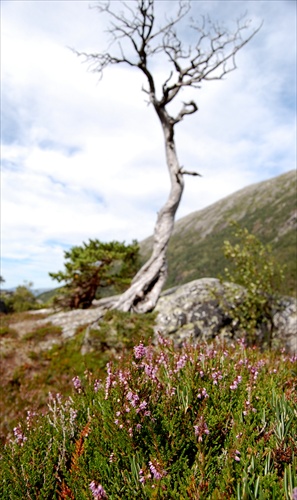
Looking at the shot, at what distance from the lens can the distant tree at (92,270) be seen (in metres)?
18.9

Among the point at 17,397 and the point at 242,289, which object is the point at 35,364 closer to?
the point at 17,397

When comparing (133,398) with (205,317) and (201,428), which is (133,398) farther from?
(205,317)

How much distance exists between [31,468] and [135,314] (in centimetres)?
1015

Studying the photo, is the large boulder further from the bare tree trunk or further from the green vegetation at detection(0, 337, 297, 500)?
the green vegetation at detection(0, 337, 297, 500)

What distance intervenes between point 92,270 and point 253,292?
9.77 metres

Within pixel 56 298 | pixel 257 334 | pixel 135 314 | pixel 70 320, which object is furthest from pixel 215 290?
pixel 56 298

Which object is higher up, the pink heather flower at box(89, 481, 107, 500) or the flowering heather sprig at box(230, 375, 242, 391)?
the pink heather flower at box(89, 481, 107, 500)

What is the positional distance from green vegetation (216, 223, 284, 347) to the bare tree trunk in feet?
10.0

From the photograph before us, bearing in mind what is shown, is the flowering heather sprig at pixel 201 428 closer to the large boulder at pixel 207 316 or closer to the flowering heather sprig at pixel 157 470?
the flowering heather sprig at pixel 157 470

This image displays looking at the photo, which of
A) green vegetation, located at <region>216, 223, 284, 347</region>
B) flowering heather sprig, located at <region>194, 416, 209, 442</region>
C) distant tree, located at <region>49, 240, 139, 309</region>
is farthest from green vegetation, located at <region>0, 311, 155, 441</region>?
flowering heather sprig, located at <region>194, 416, 209, 442</region>

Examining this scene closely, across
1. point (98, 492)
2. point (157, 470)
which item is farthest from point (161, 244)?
point (98, 492)

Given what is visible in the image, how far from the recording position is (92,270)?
1909 centimetres

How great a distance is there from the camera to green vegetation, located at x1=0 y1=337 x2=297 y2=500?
6.98 ft

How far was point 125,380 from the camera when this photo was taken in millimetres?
3102
